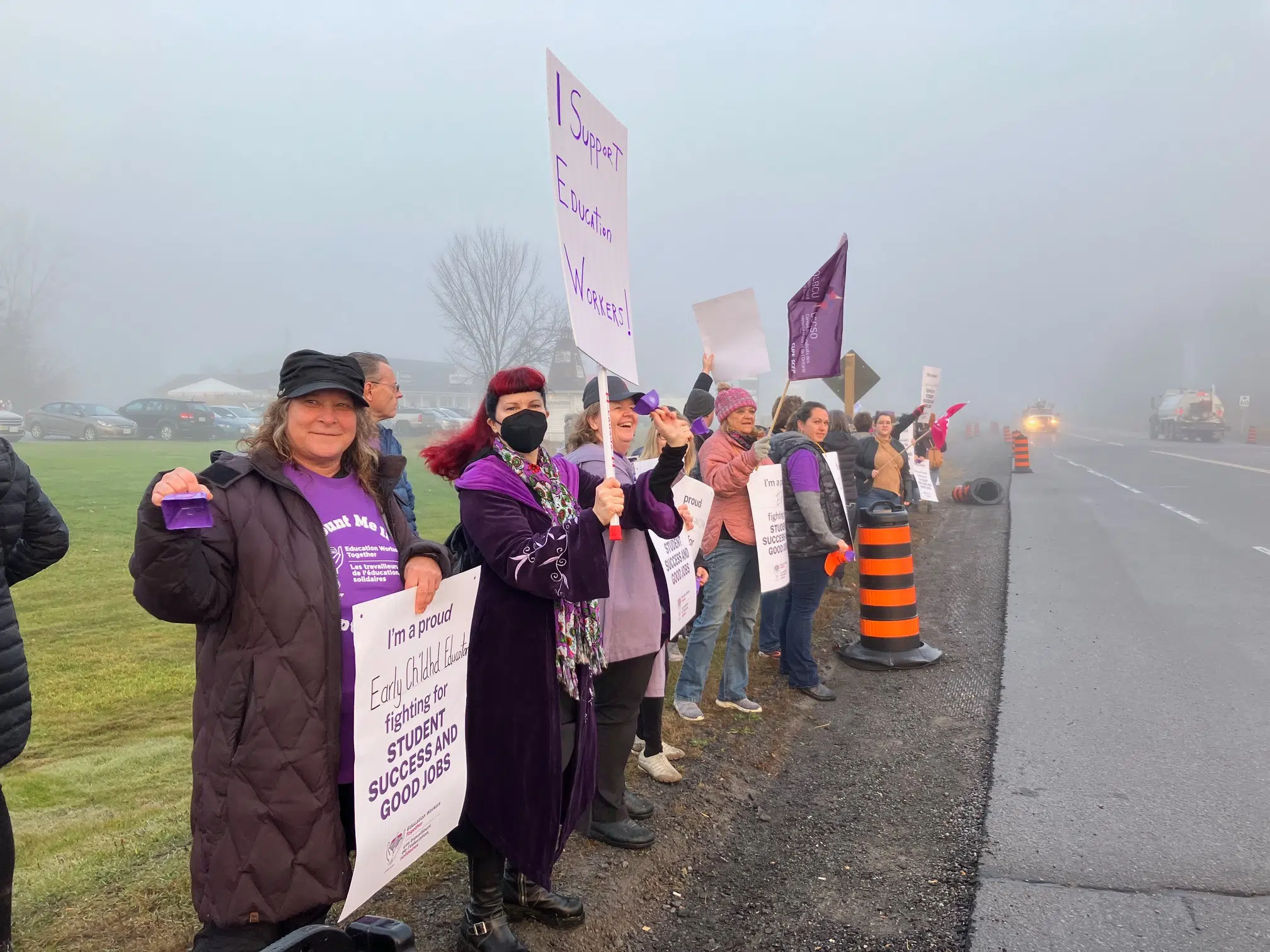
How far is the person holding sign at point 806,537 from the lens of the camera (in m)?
5.70

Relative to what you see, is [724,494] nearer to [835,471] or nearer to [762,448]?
[762,448]

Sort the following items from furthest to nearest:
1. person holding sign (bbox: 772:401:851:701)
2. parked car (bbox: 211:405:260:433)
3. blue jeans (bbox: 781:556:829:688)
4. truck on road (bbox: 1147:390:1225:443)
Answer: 1. truck on road (bbox: 1147:390:1225:443)
2. parked car (bbox: 211:405:260:433)
3. blue jeans (bbox: 781:556:829:688)
4. person holding sign (bbox: 772:401:851:701)

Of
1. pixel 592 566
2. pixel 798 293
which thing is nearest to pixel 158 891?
pixel 592 566

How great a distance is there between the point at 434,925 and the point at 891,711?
3410 millimetres

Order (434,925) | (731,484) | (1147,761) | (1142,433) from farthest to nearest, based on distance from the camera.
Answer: (1142,433)
(731,484)
(1147,761)
(434,925)

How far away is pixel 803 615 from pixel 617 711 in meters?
2.59

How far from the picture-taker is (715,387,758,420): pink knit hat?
17.1 feet

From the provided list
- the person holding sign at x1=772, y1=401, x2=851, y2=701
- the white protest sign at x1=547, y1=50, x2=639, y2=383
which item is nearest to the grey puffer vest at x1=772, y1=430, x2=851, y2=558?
the person holding sign at x1=772, y1=401, x2=851, y2=701

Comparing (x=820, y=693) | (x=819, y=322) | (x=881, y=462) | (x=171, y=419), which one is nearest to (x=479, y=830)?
(x=820, y=693)

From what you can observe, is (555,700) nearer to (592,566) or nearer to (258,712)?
(592,566)

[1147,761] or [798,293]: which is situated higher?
[798,293]

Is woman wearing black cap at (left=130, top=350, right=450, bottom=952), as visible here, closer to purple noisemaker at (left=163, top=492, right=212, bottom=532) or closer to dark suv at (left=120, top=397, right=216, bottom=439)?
purple noisemaker at (left=163, top=492, right=212, bottom=532)

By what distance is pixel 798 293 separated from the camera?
21.8ft

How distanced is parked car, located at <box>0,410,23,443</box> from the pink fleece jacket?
27172 mm
